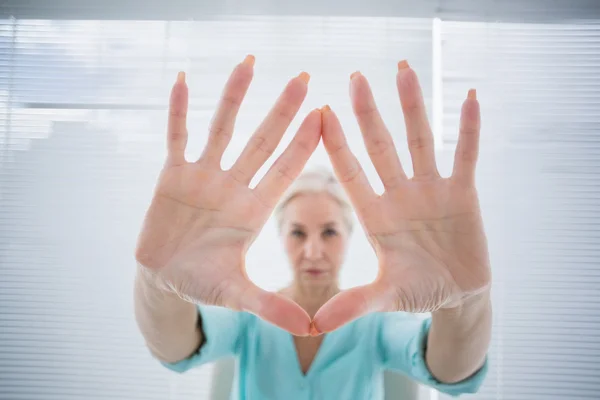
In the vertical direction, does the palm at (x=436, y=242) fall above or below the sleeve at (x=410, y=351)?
above

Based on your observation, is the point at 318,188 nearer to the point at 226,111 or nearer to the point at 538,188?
the point at 226,111

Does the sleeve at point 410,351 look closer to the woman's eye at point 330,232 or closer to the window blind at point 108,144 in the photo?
the woman's eye at point 330,232

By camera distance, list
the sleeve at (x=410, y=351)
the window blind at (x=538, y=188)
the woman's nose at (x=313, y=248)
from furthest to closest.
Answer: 1. the window blind at (x=538, y=188)
2. the woman's nose at (x=313, y=248)
3. the sleeve at (x=410, y=351)

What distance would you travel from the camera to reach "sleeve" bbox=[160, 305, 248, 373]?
2.62 feet

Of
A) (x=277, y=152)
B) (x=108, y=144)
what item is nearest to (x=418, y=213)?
(x=277, y=152)

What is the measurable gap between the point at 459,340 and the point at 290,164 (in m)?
0.42

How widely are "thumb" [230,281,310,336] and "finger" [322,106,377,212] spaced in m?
0.21

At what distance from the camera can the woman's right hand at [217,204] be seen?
21.9 inches

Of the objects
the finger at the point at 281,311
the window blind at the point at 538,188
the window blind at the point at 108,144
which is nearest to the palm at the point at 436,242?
the finger at the point at 281,311

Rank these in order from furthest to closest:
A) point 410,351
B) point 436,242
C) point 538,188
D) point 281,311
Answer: point 538,188, point 410,351, point 436,242, point 281,311

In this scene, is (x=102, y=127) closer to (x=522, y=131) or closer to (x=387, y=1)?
(x=387, y=1)

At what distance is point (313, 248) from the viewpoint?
3.18ft

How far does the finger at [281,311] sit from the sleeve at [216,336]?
1.07 feet

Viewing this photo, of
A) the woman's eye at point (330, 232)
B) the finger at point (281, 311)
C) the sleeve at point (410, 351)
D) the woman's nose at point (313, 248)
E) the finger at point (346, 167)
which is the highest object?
the finger at point (346, 167)
